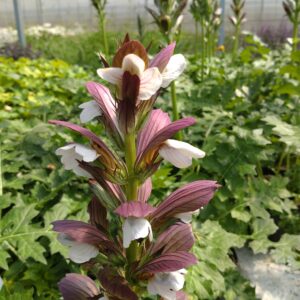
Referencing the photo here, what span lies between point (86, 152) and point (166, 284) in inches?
15.4

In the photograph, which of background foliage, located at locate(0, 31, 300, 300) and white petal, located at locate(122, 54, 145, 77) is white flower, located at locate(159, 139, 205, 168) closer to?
white petal, located at locate(122, 54, 145, 77)

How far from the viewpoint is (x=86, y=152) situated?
102 cm

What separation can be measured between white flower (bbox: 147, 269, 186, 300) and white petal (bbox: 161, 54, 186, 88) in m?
0.48

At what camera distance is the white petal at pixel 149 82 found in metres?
0.95

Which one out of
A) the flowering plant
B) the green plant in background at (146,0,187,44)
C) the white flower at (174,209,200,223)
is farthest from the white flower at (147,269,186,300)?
the green plant in background at (146,0,187,44)

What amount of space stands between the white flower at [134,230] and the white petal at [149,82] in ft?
0.95

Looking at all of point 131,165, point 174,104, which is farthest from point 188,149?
point 174,104

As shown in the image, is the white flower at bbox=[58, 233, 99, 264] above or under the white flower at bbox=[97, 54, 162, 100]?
under

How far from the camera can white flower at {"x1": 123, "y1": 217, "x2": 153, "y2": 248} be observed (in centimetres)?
102

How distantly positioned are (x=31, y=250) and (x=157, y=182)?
0.72 metres

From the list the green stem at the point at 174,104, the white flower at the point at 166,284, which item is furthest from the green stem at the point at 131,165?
the green stem at the point at 174,104

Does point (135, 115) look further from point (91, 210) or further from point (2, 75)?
point (2, 75)

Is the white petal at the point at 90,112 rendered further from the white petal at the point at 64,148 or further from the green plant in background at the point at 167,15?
the green plant in background at the point at 167,15

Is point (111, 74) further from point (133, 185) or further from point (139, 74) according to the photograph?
point (133, 185)
